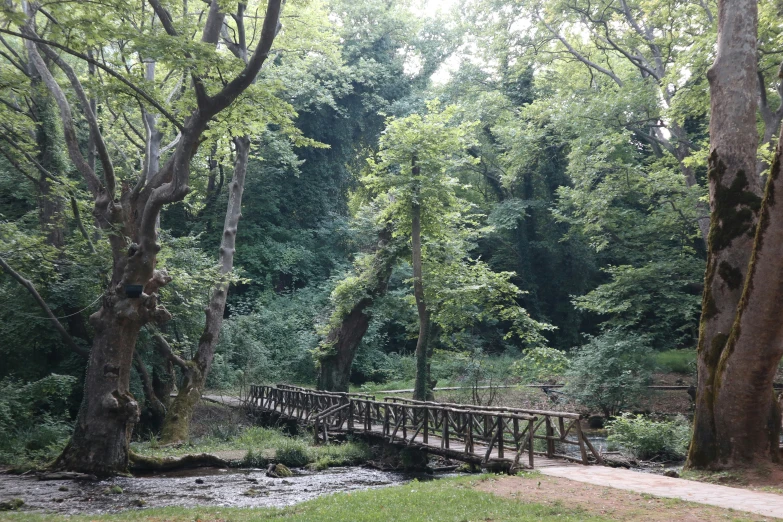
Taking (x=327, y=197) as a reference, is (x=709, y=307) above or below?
below

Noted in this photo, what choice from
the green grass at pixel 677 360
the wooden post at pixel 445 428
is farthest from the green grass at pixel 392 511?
the green grass at pixel 677 360

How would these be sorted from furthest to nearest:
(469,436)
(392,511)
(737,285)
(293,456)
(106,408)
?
1. (293,456)
2. (106,408)
3. (469,436)
4. (737,285)
5. (392,511)

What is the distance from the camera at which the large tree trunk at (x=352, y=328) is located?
19.8m

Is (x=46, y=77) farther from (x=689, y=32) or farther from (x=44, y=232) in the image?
(x=689, y=32)

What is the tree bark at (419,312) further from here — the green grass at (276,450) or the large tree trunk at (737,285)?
the large tree trunk at (737,285)

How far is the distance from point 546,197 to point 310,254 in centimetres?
1453

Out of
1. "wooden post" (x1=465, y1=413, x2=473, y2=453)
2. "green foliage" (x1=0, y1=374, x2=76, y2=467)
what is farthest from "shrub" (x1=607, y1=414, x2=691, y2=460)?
"green foliage" (x1=0, y1=374, x2=76, y2=467)

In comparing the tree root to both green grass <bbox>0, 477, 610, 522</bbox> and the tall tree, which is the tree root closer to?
the tall tree

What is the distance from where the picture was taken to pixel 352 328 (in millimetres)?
20391

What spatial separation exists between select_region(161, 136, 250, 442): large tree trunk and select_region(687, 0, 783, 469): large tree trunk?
13.8m

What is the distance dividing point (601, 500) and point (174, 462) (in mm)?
9637

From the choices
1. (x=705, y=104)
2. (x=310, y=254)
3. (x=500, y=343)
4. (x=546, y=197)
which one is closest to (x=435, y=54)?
(x=546, y=197)

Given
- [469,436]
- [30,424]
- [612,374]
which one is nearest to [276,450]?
[469,436]

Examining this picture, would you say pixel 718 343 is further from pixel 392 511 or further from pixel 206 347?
pixel 206 347
